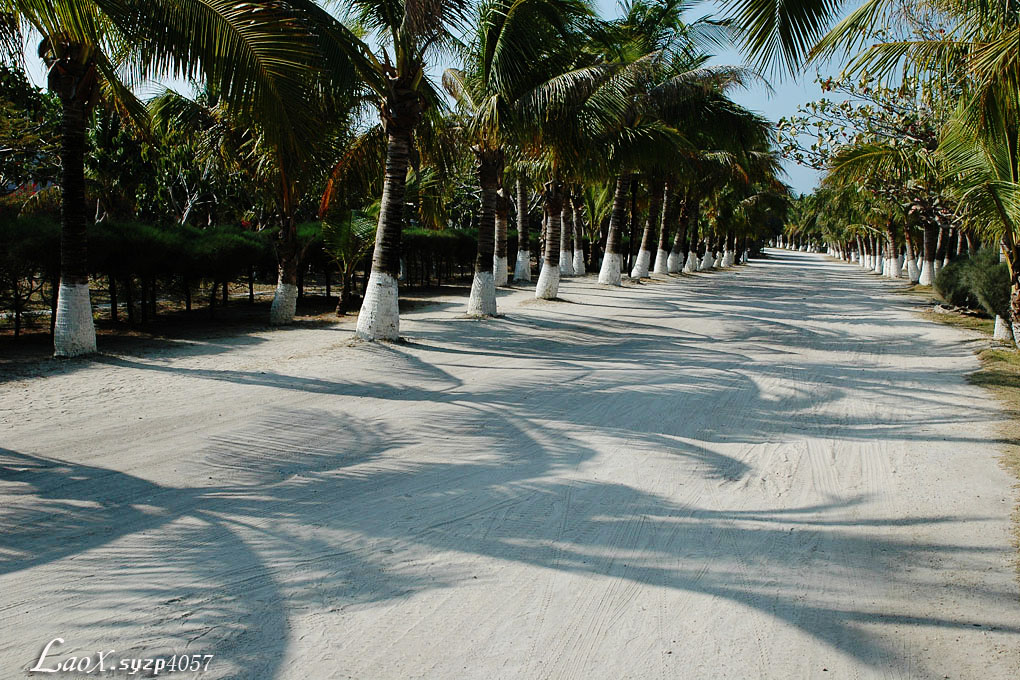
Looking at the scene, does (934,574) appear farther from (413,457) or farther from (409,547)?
(413,457)

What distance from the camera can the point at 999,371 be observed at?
10.3 meters

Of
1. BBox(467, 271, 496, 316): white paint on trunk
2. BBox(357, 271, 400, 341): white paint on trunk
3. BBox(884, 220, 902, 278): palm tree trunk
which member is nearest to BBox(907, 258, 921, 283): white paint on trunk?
BBox(884, 220, 902, 278): palm tree trunk

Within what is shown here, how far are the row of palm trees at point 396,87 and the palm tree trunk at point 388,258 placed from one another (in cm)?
2

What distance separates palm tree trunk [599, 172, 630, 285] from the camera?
25.1 meters

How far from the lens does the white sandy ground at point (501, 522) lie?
3426 millimetres

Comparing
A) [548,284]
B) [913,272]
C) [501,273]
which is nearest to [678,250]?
[913,272]

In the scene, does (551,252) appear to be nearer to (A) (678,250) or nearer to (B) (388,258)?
(B) (388,258)

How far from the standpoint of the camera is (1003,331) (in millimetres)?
13664

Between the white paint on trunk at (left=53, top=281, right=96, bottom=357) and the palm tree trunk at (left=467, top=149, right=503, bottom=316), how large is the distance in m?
7.64

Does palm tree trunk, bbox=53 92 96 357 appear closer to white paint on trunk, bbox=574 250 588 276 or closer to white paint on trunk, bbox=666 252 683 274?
white paint on trunk, bbox=574 250 588 276

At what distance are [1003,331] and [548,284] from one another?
1031 centimetres

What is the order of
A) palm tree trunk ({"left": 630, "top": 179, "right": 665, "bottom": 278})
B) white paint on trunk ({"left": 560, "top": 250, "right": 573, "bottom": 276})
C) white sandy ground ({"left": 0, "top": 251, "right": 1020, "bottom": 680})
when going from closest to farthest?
white sandy ground ({"left": 0, "top": 251, "right": 1020, "bottom": 680}) < white paint on trunk ({"left": 560, "top": 250, "right": 573, "bottom": 276}) < palm tree trunk ({"left": 630, "top": 179, "right": 665, "bottom": 278})

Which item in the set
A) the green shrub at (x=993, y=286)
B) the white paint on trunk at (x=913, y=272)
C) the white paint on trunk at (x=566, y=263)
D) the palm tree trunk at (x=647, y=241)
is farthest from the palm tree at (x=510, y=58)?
the white paint on trunk at (x=913, y=272)

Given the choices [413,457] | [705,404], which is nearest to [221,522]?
[413,457]
